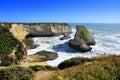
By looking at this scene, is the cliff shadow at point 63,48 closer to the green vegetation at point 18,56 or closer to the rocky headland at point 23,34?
the rocky headland at point 23,34

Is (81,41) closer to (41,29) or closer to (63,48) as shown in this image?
(63,48)

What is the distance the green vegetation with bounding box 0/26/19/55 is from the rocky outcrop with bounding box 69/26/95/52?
12.9 metres

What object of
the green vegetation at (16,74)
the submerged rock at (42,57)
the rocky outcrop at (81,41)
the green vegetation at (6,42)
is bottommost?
the submerged rock at (42,57)

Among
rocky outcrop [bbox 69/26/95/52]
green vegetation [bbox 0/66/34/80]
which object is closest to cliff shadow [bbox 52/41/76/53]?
rocky outcrop [bbox 69/26/95/52]

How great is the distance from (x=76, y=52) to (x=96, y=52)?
3.47m

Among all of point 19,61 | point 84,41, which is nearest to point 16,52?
point 19,61

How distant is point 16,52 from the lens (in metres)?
33.2

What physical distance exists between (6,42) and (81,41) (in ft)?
51.2

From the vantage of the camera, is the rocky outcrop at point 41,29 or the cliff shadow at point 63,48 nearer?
the cliff shadow at point 63,48

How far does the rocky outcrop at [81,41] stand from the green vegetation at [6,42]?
42.5ft

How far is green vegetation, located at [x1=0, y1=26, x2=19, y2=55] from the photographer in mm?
32219

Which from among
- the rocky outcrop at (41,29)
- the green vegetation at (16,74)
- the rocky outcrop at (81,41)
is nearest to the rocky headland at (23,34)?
the rocky outcrop at (41,29)

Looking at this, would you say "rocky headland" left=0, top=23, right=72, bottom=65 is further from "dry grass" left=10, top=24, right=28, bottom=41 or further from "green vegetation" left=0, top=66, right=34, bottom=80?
A: "green vegetation" left=0, top=66, right=34, bottom=80

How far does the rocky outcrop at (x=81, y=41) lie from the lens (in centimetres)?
4225
